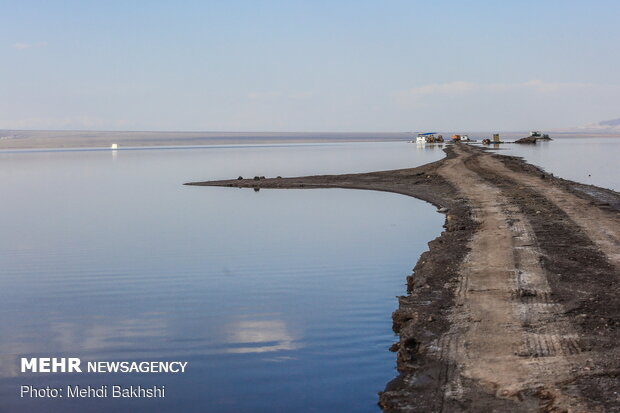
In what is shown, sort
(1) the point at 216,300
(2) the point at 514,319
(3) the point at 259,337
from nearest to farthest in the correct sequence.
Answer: (2) the point at 514,319 → (3) the point at 259,337 → (1) the point at 216,300

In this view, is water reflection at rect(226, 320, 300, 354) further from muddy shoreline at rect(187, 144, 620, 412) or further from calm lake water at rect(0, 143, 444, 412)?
muddy shoreline at rect(187, 144, 620, 412)

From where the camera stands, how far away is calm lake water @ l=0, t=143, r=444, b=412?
1086 cm

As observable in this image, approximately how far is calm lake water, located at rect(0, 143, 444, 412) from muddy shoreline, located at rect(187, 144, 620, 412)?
747 millimetres

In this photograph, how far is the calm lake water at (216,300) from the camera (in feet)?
35.6

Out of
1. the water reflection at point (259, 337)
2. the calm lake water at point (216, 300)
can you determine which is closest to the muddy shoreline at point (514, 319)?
the calm lake water at point (216, 300)

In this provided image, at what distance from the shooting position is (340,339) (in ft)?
42.8

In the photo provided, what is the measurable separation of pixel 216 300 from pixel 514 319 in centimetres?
688

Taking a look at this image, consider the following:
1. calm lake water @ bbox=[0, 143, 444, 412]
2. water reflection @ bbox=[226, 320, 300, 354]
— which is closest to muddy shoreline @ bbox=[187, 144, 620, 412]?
calm lake water @ bbox=[0, 143, 444, 412]

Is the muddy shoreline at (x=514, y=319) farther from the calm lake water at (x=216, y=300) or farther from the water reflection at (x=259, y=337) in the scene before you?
the water reflection at (x=259, y=337)

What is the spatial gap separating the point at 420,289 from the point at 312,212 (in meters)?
19.2

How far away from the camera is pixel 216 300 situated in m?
16.3

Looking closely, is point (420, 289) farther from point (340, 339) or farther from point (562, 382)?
point (562, 382)

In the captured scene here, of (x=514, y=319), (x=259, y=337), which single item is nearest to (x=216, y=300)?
(x=259, y=337)

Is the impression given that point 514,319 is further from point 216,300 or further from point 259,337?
point 216,300
